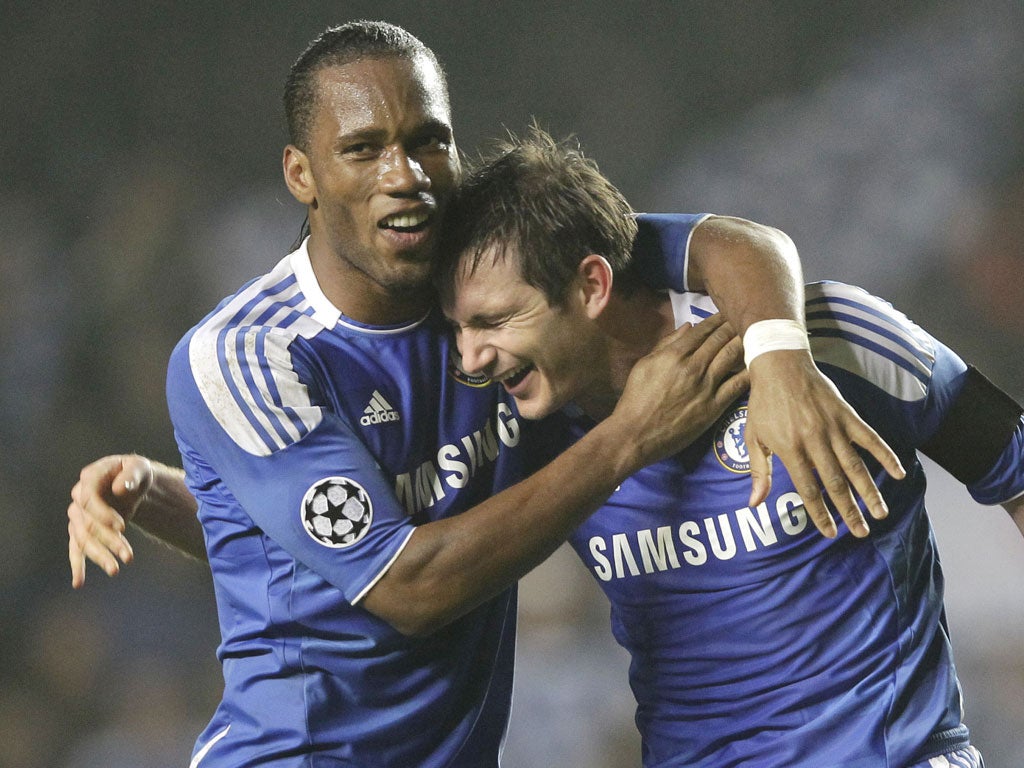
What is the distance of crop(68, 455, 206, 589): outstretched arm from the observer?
2.06 metres

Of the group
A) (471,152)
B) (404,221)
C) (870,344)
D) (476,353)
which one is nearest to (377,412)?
(476,353)

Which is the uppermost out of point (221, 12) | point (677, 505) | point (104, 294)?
point (221, 12)

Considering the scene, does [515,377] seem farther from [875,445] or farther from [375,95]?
[875,445]

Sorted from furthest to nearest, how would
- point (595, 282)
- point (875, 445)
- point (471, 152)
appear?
point (471, 152), point (595, 282), point (875, 445)

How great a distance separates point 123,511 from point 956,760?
1544mm

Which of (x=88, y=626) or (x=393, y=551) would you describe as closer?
(x=393, y=551)

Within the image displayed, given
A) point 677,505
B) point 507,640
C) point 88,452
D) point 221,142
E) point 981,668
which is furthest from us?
point 221,142

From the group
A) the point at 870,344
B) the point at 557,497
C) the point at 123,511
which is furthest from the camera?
the point at 123,511

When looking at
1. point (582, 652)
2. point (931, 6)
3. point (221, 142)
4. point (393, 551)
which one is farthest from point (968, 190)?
point (393, 551)

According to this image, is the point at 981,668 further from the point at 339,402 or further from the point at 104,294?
the point at 104,294

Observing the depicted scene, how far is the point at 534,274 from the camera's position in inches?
80.3

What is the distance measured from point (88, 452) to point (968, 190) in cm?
369

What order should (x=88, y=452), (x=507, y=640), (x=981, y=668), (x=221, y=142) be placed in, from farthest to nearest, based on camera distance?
(x=221, y=142)
(x=88, y=452)
(x=981, y=668)
(x=507, y=640)

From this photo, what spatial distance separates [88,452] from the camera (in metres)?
4.73
